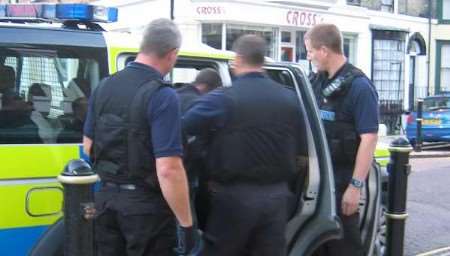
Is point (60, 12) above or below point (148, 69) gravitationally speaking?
above

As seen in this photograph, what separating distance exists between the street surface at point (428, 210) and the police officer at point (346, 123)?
106 inches

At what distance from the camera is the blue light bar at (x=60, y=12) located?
3.93m

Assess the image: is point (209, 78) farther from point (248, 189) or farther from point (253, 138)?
point (248, 189)

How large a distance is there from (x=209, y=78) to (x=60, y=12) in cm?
96

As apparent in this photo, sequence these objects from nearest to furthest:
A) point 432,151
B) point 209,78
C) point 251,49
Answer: point 251,49, point 209,78, point 432,151

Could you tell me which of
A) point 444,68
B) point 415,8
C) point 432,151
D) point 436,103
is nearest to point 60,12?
point 432,151

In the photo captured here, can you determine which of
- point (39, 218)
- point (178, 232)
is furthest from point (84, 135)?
point (178, 232)

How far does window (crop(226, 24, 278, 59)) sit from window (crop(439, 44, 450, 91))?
950 cm

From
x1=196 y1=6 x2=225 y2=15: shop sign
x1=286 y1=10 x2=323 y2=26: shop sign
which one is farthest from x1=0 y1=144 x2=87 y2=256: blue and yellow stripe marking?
x1=286 y1=10 x2=323 y2=26: shop sign

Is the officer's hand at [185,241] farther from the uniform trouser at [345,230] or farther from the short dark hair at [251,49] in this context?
the uniform trouser at [345,230]

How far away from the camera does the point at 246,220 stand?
11.2 feet

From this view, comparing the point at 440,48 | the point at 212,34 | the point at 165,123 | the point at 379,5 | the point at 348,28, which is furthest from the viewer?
the point at 440,48

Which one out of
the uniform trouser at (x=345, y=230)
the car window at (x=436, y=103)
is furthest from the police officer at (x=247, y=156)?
the car window at (x=436, y=103)

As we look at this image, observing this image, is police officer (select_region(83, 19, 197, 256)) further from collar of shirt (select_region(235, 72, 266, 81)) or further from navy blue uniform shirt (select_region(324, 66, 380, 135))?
navy blue uniform shirt (select_region(324, 66, 380, 135))
